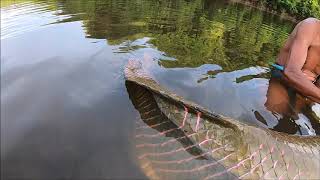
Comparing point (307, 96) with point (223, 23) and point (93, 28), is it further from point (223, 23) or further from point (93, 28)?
point (223, 23)

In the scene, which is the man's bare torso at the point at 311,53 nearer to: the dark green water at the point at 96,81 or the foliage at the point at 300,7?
the dark green water at the point at 96,81

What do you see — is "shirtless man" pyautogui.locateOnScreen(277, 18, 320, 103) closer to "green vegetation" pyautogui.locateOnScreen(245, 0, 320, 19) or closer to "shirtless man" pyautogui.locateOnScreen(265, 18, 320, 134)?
"shirtless man" pyautogui.locateOnScreen(265, 18, 320, 134)

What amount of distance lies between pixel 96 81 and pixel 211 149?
1.41 m

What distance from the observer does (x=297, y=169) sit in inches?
92.1

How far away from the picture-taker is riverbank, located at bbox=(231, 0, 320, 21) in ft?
54.0

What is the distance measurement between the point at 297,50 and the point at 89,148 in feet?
7.60

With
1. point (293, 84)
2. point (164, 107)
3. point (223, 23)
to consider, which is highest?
point (164, 107)

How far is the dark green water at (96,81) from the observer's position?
2217mm

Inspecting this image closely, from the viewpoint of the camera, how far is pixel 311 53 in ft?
12.8

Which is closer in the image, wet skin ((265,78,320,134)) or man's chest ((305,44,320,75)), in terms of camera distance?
wet skin ((265,78,320,134))

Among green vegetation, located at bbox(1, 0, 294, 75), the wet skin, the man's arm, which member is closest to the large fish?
the wet skin

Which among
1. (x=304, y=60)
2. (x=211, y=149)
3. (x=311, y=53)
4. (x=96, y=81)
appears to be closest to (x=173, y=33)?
(x=311, y=53)

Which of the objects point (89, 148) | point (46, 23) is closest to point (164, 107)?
point (89, 148)

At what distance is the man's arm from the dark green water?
0.60 ft
